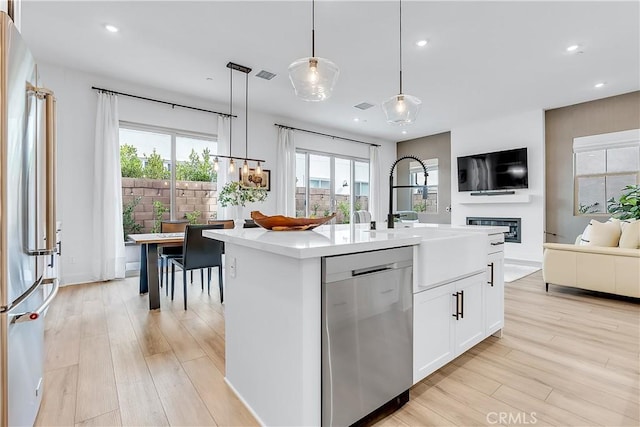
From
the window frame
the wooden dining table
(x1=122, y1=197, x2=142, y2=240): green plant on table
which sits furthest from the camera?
the window frame

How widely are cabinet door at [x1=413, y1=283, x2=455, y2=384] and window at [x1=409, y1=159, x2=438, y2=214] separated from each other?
6095 millimetres

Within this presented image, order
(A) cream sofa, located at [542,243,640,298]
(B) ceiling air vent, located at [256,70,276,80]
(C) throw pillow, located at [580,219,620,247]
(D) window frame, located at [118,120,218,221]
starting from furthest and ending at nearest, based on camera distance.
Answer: (D) window frame, located at [118,120,218,221], (B) ceiling air vent, located at [256,70,276,80], (C) throw pillow, located at [580,219,620,247], (A) cream sofa, located at [542,243,640,298]

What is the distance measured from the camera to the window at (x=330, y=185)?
683cm

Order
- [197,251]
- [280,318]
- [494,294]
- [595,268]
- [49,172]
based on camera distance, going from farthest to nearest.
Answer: [595,268]
[197,251]
[494,294]
[49,172]
[280,318]

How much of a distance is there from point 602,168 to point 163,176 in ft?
24.1

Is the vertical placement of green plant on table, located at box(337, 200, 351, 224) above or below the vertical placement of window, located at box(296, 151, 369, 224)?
below

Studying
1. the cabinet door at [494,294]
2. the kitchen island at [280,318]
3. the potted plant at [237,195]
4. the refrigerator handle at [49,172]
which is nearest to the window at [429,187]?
the potted plant at [237,195]

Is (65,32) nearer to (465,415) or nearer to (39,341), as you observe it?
(39,341)

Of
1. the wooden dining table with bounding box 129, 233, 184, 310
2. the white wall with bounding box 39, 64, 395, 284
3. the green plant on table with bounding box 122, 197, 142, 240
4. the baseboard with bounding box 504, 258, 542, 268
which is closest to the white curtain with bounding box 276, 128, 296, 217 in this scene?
the white wall with bounding box 39, 64, 395, 284

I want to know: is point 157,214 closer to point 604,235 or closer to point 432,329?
point 432,329

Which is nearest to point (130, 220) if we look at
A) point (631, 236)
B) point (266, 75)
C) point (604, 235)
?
point (266, 75)

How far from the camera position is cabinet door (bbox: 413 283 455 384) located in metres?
1.65

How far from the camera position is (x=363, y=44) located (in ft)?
11.5

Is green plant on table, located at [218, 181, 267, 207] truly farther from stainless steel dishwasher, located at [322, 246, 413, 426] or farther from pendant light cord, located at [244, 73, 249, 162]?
stainless steel dishwasher, located at [322, 246, 413, 426]
